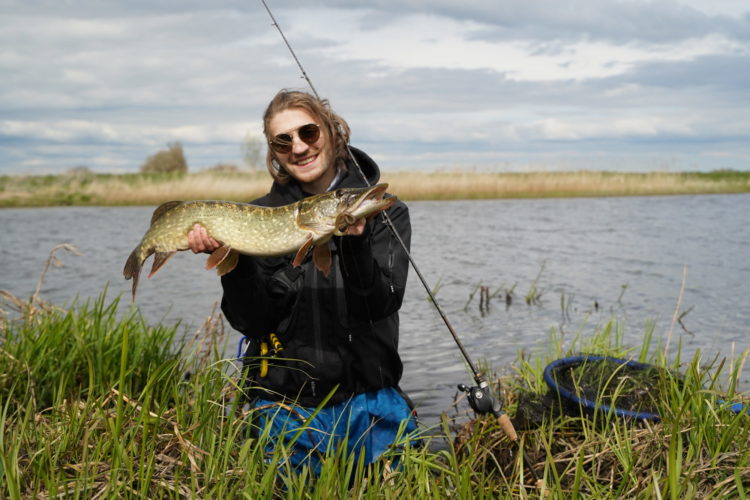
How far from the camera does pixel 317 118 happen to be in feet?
9.98

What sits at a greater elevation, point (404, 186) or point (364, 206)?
point (404, 186)

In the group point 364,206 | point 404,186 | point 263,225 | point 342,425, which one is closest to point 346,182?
point 263,225

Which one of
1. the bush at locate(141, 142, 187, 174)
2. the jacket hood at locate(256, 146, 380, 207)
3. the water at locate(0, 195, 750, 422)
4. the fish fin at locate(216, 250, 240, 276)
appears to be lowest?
the water at locate(0, 195, 750, 422)

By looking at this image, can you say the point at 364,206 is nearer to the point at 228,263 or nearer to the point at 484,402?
the point at 228,263

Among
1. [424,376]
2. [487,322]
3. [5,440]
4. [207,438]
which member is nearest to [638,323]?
[487,322]

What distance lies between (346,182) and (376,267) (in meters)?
0.55

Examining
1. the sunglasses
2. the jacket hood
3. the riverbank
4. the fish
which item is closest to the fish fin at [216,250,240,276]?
the fish

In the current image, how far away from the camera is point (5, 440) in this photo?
2793 mm

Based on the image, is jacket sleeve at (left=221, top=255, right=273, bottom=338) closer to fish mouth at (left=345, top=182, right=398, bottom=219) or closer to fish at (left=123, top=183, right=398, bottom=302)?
fish at (left=123, top=183, right=398, bottom=302)

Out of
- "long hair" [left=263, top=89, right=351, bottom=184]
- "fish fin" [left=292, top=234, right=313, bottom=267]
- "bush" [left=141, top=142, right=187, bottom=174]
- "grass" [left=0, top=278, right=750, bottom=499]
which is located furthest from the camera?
"bush" [left=141, top=142, right=187, bottom=174]

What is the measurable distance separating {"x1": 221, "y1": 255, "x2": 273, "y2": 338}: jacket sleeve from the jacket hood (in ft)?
1.25

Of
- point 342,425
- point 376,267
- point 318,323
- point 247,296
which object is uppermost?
point 376,267

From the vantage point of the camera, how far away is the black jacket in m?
2.79

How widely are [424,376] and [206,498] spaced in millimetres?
3447
